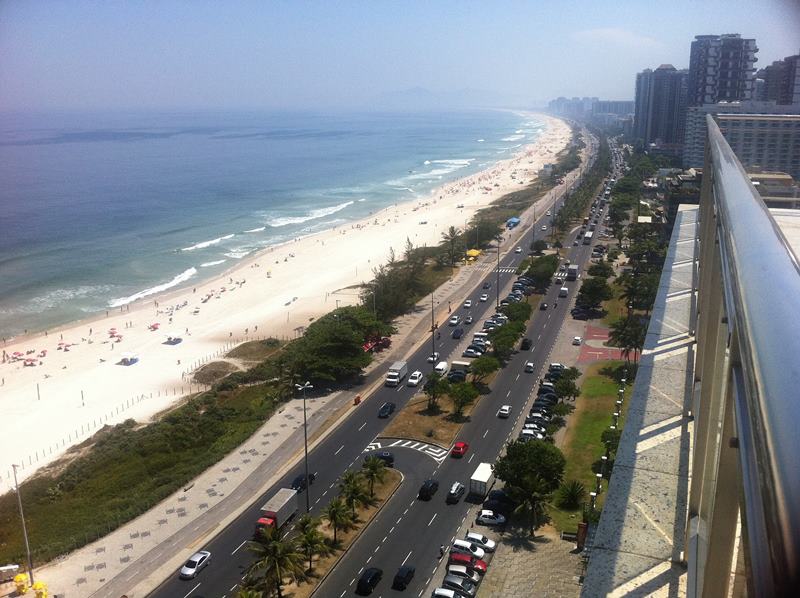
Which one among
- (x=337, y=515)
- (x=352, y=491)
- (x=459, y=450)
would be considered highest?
(x=352, y=491)

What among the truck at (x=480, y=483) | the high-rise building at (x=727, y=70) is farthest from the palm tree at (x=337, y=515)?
the high-rise building at (x=727, y=70)

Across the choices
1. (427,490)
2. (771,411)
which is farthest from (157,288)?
(771,411)

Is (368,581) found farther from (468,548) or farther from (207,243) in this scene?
(207,243)

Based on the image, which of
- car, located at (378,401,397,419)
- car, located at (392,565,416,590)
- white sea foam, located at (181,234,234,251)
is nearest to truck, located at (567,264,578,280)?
car, located at (378,401,397,419)

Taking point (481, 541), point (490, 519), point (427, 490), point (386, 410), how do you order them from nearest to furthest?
point (481, 541) → point (490, 519) → point (427, 490) → point (386, 410)

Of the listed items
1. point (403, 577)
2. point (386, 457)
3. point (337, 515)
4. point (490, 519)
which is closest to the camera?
point (403, 577)

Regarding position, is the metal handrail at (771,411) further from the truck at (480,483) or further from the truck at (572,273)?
the truck at (572,273)
